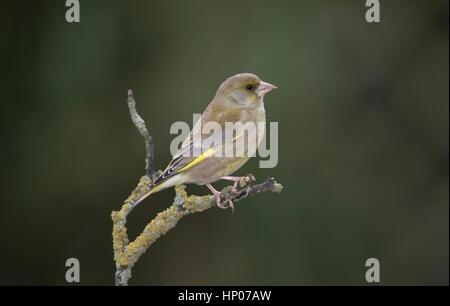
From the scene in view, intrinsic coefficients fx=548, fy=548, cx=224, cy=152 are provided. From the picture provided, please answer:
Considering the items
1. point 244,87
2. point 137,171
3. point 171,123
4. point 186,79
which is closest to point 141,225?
point 137,171

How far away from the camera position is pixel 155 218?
3.53 m

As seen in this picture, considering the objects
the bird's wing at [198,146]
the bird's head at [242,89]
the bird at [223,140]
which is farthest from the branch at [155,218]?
the bird's head at [242,89]

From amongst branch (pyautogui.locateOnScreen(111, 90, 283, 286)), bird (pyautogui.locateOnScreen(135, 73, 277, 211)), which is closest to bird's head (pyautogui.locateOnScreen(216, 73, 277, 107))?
bird (pyautogui.locateOnScreen(135, 73, 277, 211))

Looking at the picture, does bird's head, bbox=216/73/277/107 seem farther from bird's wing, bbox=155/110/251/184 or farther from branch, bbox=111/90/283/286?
branch, bbox=111/90/283/286

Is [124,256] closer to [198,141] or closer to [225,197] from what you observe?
[225,197]

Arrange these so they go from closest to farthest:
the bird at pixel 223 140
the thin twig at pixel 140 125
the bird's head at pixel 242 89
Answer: the thin twig at pixel 140 125
the bird at pixel 223 140
the bird's head at pixel 242 89

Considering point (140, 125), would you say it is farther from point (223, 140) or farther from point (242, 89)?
point (242, 89)

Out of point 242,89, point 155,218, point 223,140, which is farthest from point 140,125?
point 242,89

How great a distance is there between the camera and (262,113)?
175 inches

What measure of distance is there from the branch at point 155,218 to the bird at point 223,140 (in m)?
0.10

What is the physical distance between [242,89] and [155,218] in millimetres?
1394

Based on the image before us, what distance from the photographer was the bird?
12.7ft

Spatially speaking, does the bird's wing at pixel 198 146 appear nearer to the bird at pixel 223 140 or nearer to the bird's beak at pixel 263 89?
the bird at pixel 223 140

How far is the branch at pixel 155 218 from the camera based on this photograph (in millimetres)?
3330
